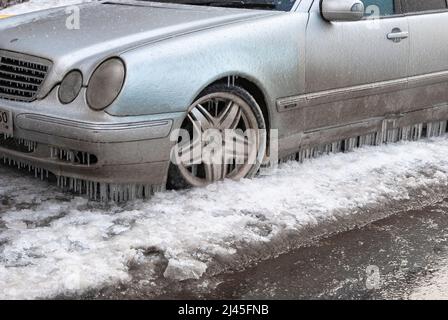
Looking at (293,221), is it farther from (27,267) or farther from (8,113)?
(8,113)

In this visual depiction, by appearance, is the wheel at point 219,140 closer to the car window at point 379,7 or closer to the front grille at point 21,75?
the front grille at point 21,75

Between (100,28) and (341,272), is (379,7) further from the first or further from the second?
(341,272)

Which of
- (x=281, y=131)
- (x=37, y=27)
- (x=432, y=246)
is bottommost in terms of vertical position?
(x=432, y=246)

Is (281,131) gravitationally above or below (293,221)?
above

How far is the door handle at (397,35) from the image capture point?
4.86 metres

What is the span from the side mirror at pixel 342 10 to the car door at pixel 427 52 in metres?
0.84

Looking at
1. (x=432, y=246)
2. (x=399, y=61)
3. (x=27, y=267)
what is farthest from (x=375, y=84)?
(x=27, y=267)

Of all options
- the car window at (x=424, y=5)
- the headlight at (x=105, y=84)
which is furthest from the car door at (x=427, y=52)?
the headlight at (x=105, y=84)

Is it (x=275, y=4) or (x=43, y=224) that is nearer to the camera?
(x=43, y=224)

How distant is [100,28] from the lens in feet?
13.4

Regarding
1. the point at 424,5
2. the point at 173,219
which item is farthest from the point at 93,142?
the point at 424,5

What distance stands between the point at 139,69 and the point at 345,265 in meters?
1.45

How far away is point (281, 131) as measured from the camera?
4328 mm

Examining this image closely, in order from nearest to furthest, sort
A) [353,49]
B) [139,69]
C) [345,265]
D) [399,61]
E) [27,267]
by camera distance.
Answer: [27,267], [345,265], [139,69], [353,49], [399,61]
